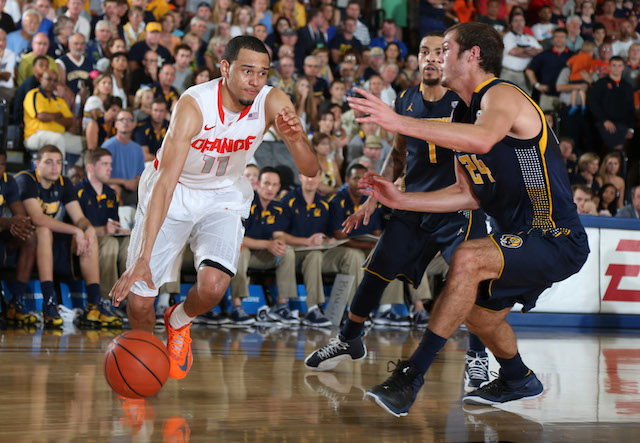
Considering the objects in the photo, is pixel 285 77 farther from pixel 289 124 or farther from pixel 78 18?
pixel 289 124

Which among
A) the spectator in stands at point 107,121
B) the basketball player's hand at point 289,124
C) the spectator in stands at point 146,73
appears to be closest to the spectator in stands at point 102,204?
the spectator in stands at point 107,121

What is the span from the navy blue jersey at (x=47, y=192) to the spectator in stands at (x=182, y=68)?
113 inches

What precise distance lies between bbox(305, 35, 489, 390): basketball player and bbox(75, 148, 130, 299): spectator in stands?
3911 mm

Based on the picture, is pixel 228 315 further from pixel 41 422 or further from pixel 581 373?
pixel 41 422

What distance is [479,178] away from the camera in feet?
13.2

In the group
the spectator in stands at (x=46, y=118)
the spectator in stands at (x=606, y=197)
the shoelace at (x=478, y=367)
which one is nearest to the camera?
the shoelace at (x=478, y=367)

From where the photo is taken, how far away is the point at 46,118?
9.33 metres

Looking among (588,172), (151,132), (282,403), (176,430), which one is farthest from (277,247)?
(588,172)

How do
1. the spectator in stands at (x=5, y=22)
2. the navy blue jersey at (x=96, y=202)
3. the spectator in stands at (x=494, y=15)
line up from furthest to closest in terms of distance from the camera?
1. the spectator in stands at (x=494, y=15)
2. the spectator in stands at (x=5, y=22)
3. the navy blue jersey at (x=96, y=202)

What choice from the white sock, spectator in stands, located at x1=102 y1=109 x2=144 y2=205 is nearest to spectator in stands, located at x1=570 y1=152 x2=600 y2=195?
spectator in stands, located at x1=102 y1=109 x2=144 y2=205

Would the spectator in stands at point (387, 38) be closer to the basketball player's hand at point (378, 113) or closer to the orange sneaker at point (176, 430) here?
the basketball player's hand at point (378, 113)

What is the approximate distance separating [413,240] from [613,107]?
966 cm

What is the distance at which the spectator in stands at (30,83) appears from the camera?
377 inches

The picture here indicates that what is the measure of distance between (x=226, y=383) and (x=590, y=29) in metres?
13.6
